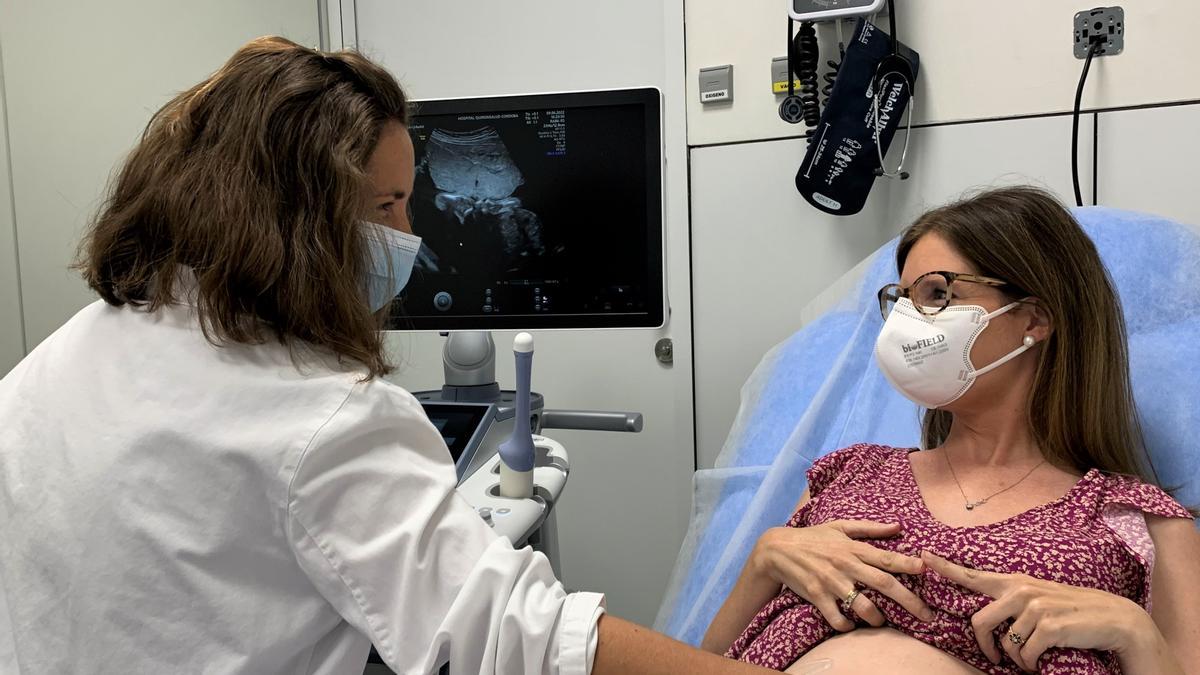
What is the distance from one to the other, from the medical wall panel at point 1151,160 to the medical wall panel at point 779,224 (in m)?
0.06

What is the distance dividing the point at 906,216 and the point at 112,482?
1.78 meters

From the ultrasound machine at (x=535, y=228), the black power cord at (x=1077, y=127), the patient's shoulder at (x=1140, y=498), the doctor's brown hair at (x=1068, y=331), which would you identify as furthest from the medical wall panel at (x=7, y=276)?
the black power cord at (x=1077, y=127)

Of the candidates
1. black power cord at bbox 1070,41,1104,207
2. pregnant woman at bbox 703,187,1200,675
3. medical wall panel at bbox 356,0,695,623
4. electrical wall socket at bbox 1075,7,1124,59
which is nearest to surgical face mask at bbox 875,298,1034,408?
pregnant woman at bbox 703,187,1200,675

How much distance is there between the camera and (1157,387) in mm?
1378

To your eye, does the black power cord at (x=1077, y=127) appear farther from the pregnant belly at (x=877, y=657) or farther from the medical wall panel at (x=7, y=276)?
the medical wall panel at (x=7, y=276)

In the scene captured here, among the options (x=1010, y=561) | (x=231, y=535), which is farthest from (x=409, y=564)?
(x=1010, y=561)

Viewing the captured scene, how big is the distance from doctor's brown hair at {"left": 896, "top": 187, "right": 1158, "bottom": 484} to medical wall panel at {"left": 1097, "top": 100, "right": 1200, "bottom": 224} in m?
0.76

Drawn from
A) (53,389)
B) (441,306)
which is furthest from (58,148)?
(53,389)

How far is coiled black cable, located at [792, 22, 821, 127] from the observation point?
2.02 metres

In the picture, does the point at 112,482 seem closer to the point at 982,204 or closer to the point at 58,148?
the point at 982,204

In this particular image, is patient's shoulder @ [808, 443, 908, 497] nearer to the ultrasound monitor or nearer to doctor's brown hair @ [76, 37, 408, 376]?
the ultrasound monitor

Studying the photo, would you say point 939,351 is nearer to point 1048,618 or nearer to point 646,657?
point 1048,618

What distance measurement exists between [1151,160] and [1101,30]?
29cm

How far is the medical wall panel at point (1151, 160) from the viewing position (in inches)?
71.5
